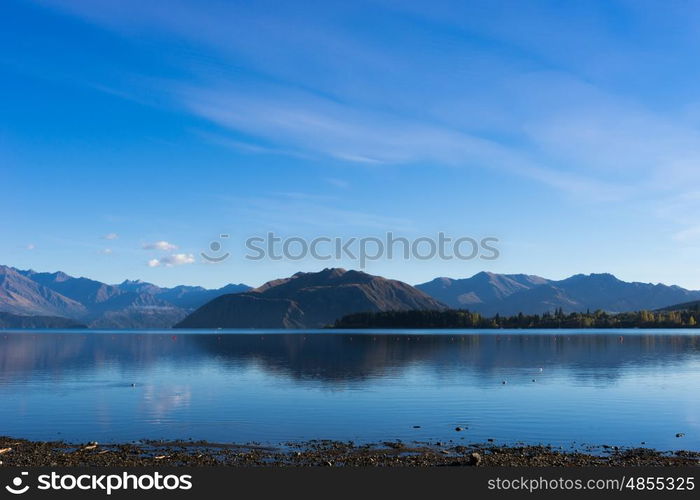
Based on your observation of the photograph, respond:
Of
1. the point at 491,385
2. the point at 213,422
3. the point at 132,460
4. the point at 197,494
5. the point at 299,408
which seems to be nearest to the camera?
the point at 197,494

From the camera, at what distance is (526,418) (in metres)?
55.8

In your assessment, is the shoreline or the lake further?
the lake

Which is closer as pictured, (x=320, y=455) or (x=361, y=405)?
(x=320, y=455)

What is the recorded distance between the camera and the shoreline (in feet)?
119

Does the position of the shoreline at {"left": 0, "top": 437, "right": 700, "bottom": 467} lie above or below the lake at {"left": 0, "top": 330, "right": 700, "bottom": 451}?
above

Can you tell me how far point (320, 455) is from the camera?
39031mm

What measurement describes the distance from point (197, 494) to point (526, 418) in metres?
36.8

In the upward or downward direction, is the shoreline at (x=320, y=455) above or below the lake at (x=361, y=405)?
above

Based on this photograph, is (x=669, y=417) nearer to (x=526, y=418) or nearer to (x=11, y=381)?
(x=526, y=418)

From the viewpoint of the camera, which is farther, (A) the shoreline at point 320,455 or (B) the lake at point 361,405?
(B) the lake at point 361,405

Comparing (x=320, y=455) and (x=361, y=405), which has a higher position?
(x=320, y=455)

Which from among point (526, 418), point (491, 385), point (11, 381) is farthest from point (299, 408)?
point (11, 381)

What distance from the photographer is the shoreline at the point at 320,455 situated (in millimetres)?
36375

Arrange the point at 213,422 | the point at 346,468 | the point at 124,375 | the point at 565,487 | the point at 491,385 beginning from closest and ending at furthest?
the point at 565,487
the point at 346,468
the point at 213,422
the point at 491,385
the point at 124,375
